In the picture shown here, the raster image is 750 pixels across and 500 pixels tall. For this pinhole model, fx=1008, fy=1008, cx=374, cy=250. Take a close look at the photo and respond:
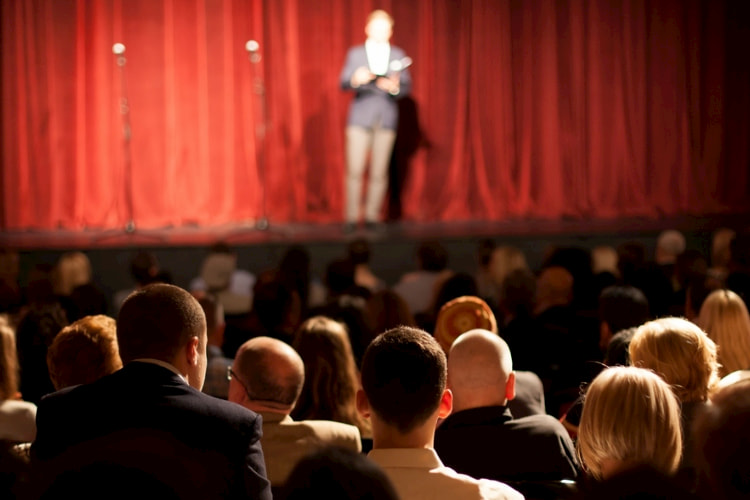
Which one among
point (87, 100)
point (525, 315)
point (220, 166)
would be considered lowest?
point (525, 315)

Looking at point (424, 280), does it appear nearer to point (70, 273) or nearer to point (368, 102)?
point (70, 273)

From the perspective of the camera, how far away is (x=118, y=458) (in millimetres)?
1345

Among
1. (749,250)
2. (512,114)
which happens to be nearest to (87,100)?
(512,114)

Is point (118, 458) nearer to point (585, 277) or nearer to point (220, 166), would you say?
point (585, 277)

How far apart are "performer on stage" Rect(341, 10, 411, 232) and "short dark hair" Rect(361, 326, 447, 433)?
6.12 metres

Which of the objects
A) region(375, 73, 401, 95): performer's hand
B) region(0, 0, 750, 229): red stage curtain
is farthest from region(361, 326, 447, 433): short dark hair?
region(0, 0, 750, 229): red stage curtain

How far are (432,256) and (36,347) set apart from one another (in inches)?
104

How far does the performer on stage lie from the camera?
799cm

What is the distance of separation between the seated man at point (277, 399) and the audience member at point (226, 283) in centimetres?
287

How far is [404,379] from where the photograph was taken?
1.89 metres

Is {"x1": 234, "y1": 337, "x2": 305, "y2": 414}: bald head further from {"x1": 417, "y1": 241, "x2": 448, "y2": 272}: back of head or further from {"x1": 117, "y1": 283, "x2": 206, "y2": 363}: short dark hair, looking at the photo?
{"x1": 417, "y1": 241, "x2": 448, "y2": 272}: back of head

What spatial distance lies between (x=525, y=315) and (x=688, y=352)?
5.19 ft

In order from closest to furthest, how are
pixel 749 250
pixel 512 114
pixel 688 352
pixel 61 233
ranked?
pixel 688 352
pixel 749 250
pixel 61 233
pixel 512 114

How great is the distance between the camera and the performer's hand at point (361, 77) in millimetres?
7969
